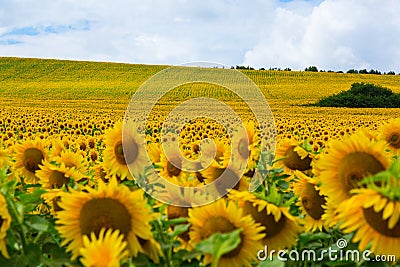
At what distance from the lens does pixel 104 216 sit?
1.84 meters

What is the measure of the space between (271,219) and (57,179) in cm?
126

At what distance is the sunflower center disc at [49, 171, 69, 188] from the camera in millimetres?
2875

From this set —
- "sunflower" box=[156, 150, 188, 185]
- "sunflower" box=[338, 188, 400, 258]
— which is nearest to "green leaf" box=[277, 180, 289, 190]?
"sunflower" box=[156, 150, 188, 185]

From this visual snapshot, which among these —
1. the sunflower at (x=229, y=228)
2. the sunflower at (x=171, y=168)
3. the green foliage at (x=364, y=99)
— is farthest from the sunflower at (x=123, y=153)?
the green foliage at (x=364, y=99)

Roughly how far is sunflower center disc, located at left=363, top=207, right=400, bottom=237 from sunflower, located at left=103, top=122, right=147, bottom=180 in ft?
5.75

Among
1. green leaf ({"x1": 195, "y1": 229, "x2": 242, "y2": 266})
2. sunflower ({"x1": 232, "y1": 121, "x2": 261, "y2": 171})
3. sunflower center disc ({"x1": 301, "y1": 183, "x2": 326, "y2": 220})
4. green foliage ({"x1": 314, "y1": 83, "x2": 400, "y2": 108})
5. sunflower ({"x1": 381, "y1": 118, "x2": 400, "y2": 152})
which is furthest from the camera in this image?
green foliage ({"x1": 314, "y1": 83, "x2": 400, "y2": 108})

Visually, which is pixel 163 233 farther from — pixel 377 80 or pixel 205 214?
pixel 377 80

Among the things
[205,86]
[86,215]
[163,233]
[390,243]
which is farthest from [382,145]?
[205,86]

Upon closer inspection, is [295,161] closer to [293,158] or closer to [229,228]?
[293,158]

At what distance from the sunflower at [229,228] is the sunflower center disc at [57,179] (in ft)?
3.65

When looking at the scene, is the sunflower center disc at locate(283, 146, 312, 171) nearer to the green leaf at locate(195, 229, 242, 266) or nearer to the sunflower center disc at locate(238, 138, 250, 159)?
the sunflower center disc at locate(238, 138, 250, 159)

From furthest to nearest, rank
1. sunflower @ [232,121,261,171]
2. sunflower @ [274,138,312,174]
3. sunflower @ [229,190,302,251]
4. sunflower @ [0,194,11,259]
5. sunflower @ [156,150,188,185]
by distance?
sunflower @ [274,138,312,174], sunflower @ [156,150,188,185], sunflower @ [232,121,261,171], sunflower @ [229,190,302,251], sunflower @ [0,194,11,259]

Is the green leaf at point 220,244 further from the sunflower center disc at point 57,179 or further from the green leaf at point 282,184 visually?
the sunflower center disc at point 57,179

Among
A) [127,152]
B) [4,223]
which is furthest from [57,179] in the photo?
[4,223]
